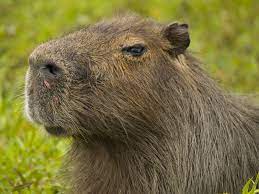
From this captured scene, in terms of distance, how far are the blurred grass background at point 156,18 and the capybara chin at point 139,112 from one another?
183cm

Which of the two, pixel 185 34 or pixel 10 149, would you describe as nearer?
pixel 185 34

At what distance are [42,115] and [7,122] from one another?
2.34 metres

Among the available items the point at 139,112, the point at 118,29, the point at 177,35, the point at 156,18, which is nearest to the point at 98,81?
the point at 139,112

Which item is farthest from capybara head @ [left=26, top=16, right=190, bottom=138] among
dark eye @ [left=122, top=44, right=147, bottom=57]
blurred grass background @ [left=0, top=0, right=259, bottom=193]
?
blurred grass background @ [left=0, top=0, right=259, bottom=193]

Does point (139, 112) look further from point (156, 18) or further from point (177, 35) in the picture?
point (156, 18)

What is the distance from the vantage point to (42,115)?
16.7 ft

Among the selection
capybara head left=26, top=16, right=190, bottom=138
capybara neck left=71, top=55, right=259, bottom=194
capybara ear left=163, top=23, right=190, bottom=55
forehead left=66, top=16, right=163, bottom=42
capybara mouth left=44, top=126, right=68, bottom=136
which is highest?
forehead left=66, top=16, right=163, bottom=42

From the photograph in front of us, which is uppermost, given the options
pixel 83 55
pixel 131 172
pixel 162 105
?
pixel 83 55

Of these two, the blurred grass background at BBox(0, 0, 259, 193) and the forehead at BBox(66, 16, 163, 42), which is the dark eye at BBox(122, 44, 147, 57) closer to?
the forehead at BBox(66, 16, 163, 42)

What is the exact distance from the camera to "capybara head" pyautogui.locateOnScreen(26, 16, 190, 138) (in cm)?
505

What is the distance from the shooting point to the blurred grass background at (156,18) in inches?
324

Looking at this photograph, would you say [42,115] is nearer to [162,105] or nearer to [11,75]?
[162,105]

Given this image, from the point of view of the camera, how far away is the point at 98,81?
5.13 m

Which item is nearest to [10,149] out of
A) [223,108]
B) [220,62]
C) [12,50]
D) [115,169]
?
[115,169]
